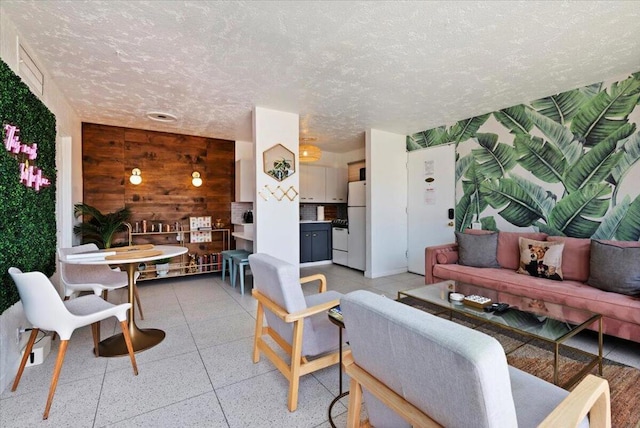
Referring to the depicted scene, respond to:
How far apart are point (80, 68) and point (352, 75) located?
2.60 meters

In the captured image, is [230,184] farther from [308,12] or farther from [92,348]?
[308,12]

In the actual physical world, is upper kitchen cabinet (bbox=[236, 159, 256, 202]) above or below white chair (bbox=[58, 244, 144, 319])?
above

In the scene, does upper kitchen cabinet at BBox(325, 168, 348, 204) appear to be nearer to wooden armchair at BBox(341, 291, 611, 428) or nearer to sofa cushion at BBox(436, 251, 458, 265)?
sofa cushion at BBox(436, 251, 458, 265)

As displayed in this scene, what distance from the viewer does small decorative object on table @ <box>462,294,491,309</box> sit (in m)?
2.12

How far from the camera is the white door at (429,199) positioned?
448 centimetres

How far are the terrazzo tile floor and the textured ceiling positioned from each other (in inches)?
99.3

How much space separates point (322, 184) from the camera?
6.21 m

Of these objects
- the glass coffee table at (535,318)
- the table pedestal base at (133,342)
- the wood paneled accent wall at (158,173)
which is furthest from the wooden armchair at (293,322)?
the wood paneled accent wall at (158,173)

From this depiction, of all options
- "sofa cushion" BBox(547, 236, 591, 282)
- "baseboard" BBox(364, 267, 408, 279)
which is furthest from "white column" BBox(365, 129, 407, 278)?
"sofa cushion" BBox(547, 236, 591, 282)

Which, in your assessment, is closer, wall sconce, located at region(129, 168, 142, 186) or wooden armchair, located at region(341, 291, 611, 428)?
wooden armchair, located at region(341, 291, 611, 428)

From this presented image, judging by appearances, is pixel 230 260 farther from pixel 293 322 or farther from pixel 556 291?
pixel 556 291

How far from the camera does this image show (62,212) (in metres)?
3.62

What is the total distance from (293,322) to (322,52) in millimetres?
2145

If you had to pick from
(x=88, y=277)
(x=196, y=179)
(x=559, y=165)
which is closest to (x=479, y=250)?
(x=559, y=165)
